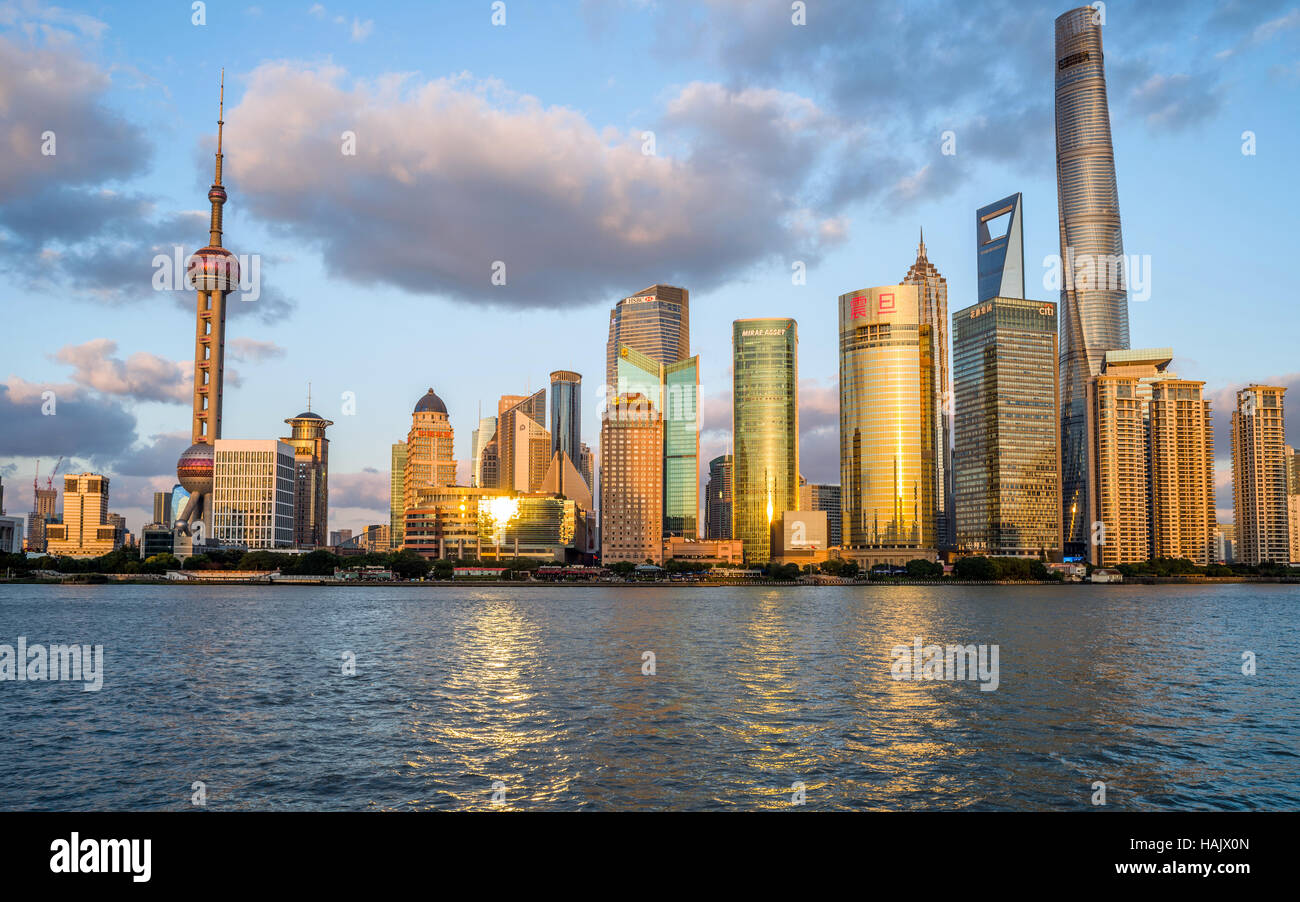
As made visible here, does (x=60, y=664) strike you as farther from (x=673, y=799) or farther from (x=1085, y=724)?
(x=1085, y=724)

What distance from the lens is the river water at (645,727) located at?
3061 cm

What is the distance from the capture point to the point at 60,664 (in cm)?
6662

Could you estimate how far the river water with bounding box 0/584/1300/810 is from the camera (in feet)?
100

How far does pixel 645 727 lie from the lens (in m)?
41.2

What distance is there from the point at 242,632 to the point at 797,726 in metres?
73.5

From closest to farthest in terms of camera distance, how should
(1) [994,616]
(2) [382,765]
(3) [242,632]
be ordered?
(2) [382,765] < (3) [242,632] < (1) [994,616]

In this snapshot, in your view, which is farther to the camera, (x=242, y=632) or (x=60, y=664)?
(x=242, y=632)
